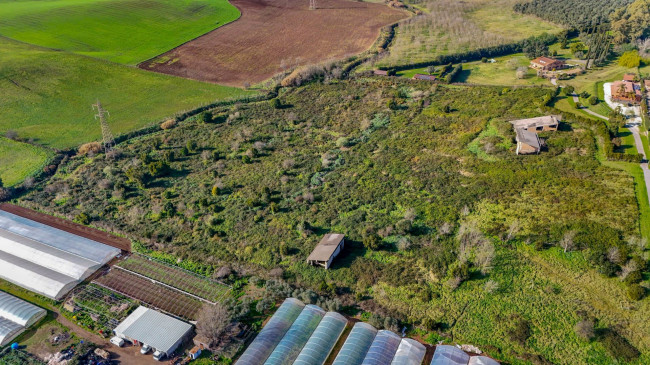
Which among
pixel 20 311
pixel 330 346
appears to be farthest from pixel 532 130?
pixel 20 311

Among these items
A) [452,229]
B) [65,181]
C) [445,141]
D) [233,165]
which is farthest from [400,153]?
[65,181]

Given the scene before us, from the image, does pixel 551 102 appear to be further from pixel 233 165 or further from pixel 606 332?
pixel 233 165

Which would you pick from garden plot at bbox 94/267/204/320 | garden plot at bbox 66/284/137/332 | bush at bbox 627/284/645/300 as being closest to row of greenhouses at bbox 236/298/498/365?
garden plot at bbox 94/267/204/320

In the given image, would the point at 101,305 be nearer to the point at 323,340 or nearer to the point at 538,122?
the point at 323,340

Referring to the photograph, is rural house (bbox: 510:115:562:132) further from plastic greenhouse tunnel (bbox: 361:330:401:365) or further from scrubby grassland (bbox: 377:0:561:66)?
plastic greenhouse tunnel (bbox: 361:330:401:365)

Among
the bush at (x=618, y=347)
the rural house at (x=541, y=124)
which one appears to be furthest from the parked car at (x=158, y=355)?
the rural house at (x=541, y=124)
